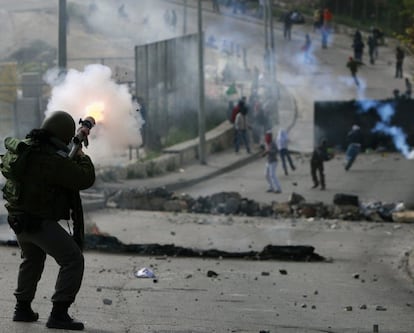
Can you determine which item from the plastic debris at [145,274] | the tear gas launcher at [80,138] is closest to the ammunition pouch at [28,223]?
the tear gas launcher at [80,138]

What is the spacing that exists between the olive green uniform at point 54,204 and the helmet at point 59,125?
10cm

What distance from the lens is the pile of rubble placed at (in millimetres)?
23906

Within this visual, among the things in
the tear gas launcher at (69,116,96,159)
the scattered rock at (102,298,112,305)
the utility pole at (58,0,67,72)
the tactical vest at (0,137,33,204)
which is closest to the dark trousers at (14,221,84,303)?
the tactical vest at (0,137,33,204)

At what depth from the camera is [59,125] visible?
30.3 feet

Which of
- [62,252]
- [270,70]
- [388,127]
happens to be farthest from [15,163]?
[270,70]

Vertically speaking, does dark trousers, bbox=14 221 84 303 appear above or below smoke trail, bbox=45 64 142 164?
below

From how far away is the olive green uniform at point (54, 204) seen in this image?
9.09 m

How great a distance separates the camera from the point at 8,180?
9258 mm

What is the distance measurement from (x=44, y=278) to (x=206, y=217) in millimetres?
10345

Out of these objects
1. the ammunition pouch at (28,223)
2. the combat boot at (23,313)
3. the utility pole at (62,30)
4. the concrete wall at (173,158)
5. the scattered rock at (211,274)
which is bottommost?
the concrete wall at (173,158)

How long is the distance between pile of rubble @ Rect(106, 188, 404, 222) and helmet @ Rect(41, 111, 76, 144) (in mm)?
14129

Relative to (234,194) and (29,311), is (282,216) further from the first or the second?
(29,311)

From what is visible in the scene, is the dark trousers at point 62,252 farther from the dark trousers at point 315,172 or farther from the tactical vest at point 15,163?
the dark trousers at point 315,172

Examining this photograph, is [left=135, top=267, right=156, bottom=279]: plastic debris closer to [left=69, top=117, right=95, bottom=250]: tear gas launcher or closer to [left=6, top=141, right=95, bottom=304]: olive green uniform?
[left=69, top=117, right=95, bottom=250]: tear gas launcher
